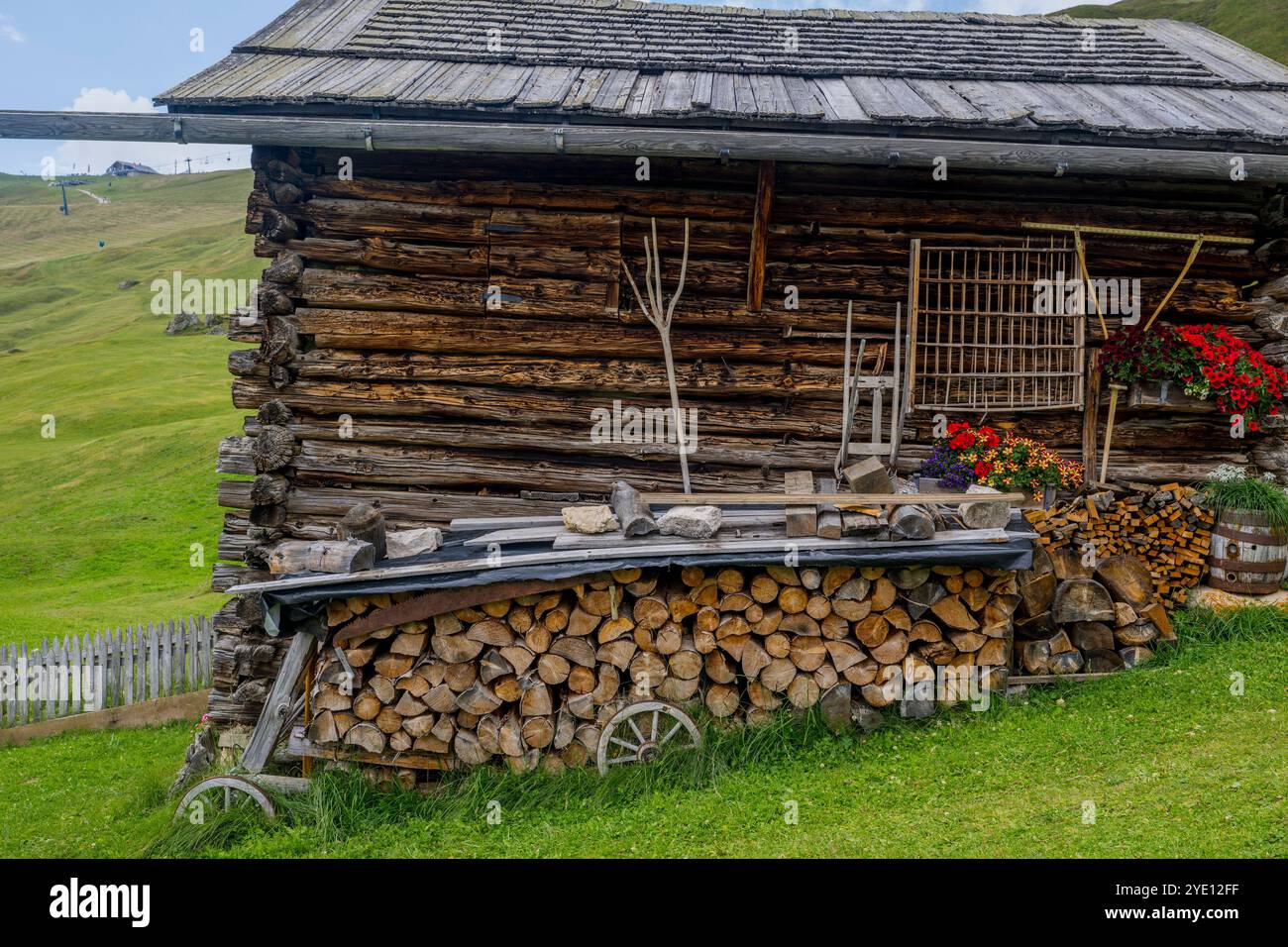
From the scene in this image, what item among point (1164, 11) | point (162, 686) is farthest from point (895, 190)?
point (1164, 11)

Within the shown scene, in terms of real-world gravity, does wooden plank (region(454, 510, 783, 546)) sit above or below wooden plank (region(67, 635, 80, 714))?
above

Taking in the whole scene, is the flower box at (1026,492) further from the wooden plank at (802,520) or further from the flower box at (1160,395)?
the wooden plank at (802,520)

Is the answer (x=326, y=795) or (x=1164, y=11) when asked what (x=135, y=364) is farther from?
(x=1164, y=11)

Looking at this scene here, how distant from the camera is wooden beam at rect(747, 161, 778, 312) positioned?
21.0ft

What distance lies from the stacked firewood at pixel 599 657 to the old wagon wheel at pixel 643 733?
0.09m

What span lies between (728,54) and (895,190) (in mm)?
2313

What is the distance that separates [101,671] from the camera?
9.83 m

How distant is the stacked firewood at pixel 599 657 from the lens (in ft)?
16.5

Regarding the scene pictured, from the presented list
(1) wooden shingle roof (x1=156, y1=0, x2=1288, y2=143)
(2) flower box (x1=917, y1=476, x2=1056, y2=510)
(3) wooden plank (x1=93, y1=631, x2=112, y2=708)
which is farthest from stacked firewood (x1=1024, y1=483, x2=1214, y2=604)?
(3) wooden plank (x1=93, y1=631, x2=112, y2=708)

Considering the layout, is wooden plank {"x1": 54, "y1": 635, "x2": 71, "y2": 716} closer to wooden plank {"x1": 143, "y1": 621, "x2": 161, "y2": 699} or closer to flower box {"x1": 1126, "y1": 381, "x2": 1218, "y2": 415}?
wooden plank {"x1": 143, "y1": 621, "x2": 161, "y2": 699}

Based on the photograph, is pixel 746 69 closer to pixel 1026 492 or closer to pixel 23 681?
pixel 1026 492

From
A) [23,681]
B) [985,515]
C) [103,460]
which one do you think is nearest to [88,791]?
[23,681]

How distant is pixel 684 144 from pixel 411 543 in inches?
137

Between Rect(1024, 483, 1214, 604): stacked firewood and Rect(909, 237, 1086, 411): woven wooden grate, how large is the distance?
0.95m
